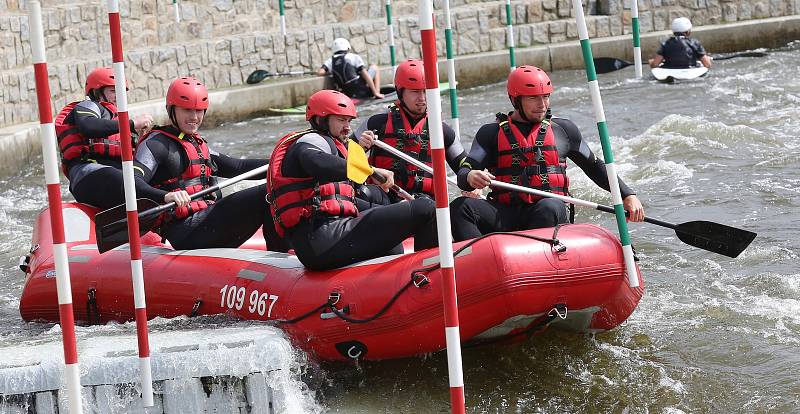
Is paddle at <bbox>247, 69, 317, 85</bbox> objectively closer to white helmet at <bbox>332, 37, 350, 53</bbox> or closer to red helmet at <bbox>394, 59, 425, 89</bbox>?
white helmet at <bbox>332, 37, 350, 53</bbox>

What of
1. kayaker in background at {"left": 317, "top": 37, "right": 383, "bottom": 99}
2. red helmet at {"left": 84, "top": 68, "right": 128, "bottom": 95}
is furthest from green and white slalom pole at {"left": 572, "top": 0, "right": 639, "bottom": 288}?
kayaker in background at {"left": 317, "top": 37, "right": 383, "bottom": 99}

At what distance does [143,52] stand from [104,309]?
7486 millimetres

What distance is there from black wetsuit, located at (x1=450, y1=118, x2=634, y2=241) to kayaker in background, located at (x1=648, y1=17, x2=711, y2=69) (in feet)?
27.8

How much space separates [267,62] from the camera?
14.4 m

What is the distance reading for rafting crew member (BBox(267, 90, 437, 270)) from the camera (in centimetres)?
541

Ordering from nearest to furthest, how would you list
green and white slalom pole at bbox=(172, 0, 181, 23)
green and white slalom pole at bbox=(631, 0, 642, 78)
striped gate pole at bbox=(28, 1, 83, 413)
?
striped gate pole at bbox=(28, 1, 83, 413), green and white slalom pole at bbox=(631, 0, 642, 78), green and white slalom pole at bbox=(172, 0, 181, 23)

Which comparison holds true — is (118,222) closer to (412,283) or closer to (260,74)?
(412,283)

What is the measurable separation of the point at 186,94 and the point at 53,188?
2492mm

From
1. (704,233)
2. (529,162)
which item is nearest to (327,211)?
(529,162)

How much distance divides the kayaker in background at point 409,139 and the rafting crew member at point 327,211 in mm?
846

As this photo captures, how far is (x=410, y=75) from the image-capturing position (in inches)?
248

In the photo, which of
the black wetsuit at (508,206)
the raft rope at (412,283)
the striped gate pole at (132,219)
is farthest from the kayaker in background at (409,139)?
the striped gate pole at (132,219)

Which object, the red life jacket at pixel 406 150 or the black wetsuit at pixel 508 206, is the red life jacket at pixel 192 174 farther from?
the black wetsuit at pixel 508 206

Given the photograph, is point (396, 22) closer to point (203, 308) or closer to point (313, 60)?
point (313, 60)
